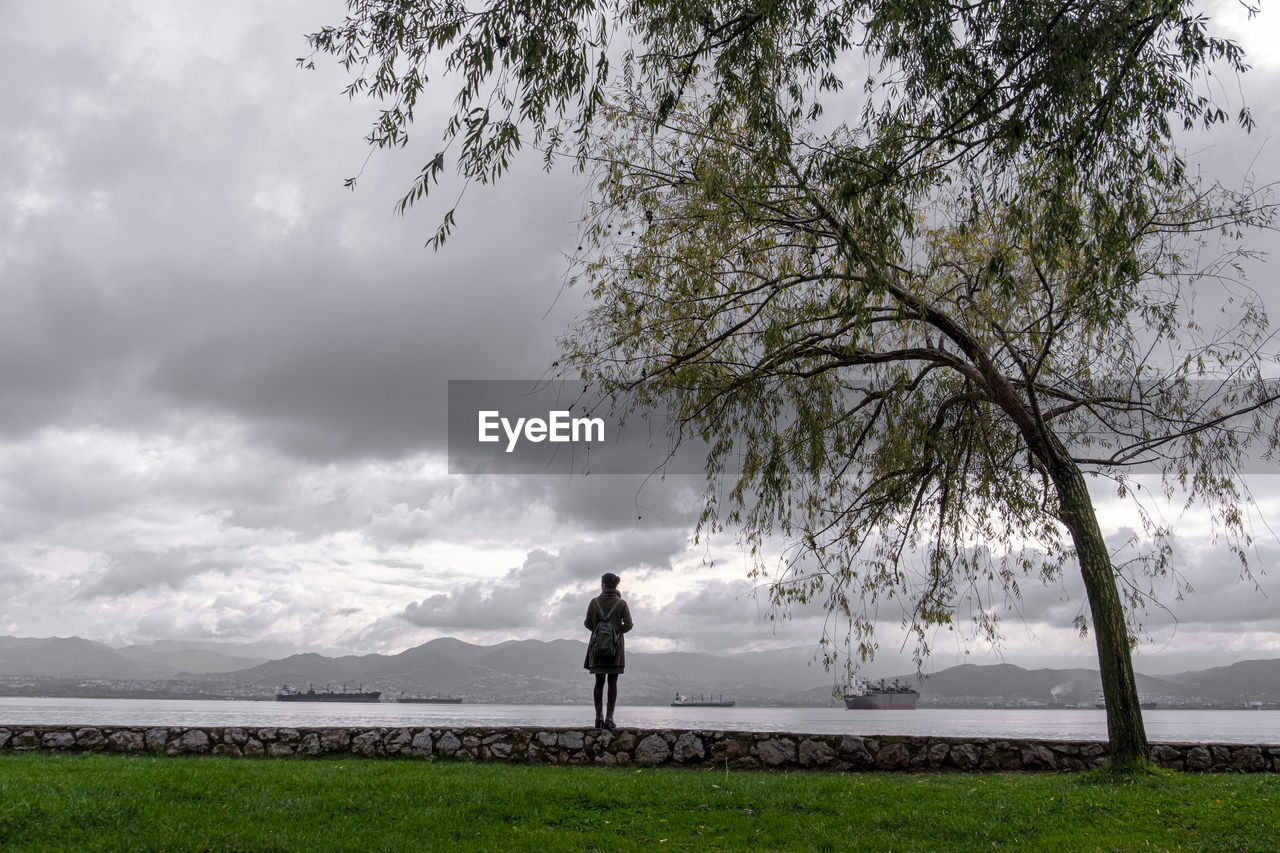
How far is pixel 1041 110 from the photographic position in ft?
18.5

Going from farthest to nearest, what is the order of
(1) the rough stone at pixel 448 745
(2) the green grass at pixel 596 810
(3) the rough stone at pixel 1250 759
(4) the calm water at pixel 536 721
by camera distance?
(4) the calm water at pixel 536 721 < (1) the rough stone at pixel 448 745 < (3) the rough stone at pixel 1250 759 < (2) the green grass at pixel 596 810

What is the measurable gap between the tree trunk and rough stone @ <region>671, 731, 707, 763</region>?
14.1 ft

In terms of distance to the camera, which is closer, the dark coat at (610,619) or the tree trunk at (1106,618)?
the tree trunk at (1106,618)

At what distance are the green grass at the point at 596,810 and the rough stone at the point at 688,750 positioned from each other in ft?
2.55

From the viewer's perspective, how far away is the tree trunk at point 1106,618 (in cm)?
905

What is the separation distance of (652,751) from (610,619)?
1597mm

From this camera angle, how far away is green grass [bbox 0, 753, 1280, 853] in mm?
6055

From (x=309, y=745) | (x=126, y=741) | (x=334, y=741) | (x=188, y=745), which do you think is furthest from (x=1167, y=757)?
(x=126, y=741)

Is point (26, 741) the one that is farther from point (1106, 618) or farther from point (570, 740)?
point (1106, 618)

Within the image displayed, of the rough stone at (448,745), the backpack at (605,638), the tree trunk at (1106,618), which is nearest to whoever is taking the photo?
the tree trunk at (1106,618)

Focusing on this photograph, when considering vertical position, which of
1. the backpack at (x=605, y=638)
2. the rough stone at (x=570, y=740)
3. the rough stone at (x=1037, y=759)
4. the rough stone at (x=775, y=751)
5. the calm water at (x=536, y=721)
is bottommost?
A: the calm water at (x=536, y=721)

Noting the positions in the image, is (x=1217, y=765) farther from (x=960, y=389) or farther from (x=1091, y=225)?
(x=1091, y=225)

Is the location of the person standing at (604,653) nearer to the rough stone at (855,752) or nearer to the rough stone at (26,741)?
the rough stone at (855,752)

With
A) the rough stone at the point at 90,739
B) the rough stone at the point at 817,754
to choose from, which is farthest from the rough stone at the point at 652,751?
the rough stone at the point at 90,739
